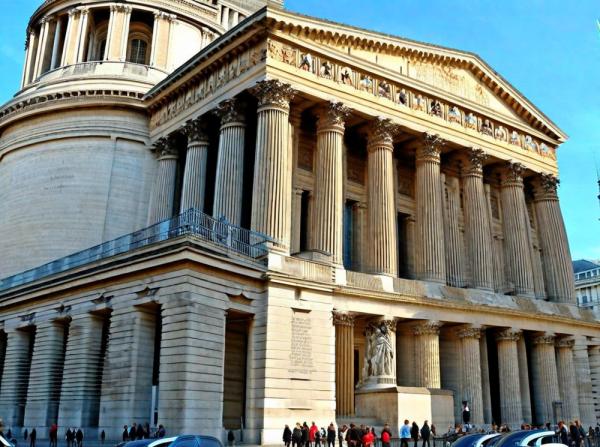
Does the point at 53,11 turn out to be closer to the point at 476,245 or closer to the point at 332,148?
the point at 332,148

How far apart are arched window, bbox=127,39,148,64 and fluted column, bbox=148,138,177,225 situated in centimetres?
1251

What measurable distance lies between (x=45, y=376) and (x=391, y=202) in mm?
20147

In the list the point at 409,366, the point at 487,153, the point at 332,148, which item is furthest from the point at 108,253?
the point at 487,153

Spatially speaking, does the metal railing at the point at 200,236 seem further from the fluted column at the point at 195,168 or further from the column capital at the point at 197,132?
the column capital at the point at 197,132

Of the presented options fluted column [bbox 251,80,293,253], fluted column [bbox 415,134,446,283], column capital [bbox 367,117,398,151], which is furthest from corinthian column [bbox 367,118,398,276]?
fluted column [bbox 251,80,293,253]

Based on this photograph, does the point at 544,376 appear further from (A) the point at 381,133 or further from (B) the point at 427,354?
(A) the point at 381,133

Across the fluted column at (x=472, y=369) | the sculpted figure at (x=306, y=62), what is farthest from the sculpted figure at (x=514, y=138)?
the sculpted figure at (x=306, y=62)

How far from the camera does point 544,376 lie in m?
38.7

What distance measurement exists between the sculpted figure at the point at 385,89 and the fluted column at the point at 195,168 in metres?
10.8

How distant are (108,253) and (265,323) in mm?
9664

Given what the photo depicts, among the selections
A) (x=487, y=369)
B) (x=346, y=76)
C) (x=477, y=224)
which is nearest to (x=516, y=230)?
(x=477, y=224)

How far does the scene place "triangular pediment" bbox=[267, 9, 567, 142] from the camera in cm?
3419

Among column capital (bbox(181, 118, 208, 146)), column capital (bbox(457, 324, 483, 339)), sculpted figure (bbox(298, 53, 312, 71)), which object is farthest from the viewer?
column capital (bbox(181, 118, 208, 146))

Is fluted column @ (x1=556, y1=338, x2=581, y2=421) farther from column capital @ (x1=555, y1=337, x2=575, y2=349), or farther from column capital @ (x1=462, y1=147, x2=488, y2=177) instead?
column capital @ (x1=462, y1=147, x2=488, y2=177)
